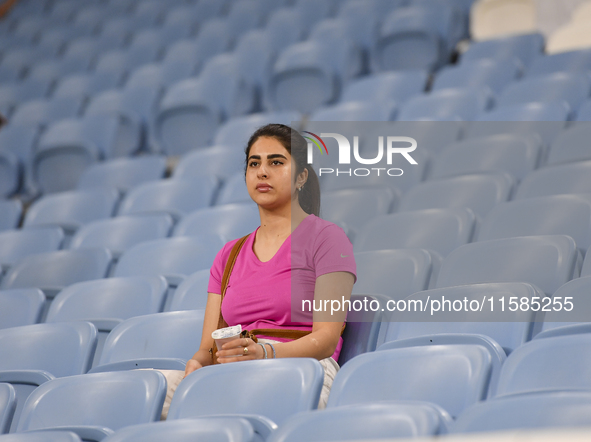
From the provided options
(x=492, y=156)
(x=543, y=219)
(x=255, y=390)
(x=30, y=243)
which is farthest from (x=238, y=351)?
(x=30, y=243)

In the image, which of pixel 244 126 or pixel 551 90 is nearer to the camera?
pixel 551 90

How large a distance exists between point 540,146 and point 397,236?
0.64 meters

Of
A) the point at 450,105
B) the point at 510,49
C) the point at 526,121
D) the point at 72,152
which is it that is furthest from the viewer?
the point at 72,152

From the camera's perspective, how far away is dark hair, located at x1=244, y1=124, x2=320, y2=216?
140 centimetres

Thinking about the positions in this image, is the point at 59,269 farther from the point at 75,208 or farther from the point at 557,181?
the point at 557,181

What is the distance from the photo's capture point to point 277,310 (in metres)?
1.27

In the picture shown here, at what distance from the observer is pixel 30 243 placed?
94.5 inches

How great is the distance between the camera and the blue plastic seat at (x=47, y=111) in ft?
12.5

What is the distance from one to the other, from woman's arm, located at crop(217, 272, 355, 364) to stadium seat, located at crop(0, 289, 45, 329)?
0.84m

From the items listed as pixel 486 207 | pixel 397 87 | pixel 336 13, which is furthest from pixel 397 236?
pixel 336 13

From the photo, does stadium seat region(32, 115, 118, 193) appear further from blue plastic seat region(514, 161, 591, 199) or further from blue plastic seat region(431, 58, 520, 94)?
blue plastic seat region(514, 161, 591, 199)

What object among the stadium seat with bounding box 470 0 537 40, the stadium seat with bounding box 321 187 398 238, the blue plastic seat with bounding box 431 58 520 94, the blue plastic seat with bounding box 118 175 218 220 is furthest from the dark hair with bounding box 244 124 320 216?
the stadium seat with bounding box 470 0 537 40

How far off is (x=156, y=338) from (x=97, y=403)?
30 cm

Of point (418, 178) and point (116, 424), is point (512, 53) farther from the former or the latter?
point (116, 424)
